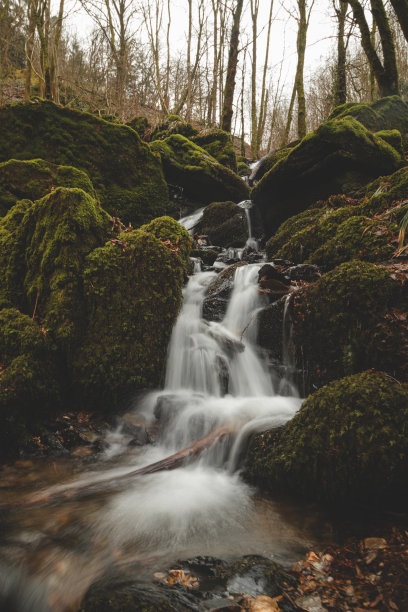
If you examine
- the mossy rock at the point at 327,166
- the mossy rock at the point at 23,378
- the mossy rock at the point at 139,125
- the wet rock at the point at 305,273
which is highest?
the mossy rock at the point at 139,125

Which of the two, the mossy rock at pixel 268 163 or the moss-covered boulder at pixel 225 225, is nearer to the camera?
the moss-covered boulder at pixel 225 225

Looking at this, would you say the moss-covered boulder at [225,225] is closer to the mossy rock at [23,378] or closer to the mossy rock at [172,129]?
the mossy rock at [172,129]

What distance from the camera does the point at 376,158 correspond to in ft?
24.2

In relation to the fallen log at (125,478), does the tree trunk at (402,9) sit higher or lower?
higher

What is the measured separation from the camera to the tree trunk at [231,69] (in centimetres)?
1392

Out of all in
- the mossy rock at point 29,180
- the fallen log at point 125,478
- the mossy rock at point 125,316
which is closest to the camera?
the fallen log at point 125,478

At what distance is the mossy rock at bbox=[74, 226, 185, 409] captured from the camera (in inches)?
159

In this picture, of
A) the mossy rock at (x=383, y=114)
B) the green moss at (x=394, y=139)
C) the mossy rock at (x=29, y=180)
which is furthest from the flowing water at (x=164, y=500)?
the mossy rock at (x=383, y=114)

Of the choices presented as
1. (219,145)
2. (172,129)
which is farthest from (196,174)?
(172,129)

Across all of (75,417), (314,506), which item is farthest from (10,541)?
(314,506)

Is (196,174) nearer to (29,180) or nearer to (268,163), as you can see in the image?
(268,163)

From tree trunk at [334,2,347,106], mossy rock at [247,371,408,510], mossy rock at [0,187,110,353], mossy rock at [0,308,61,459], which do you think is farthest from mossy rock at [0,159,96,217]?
tree trunk at [334,2,347,106]

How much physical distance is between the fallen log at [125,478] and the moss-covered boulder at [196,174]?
922 centimetres

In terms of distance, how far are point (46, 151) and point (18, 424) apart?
21.8ft
